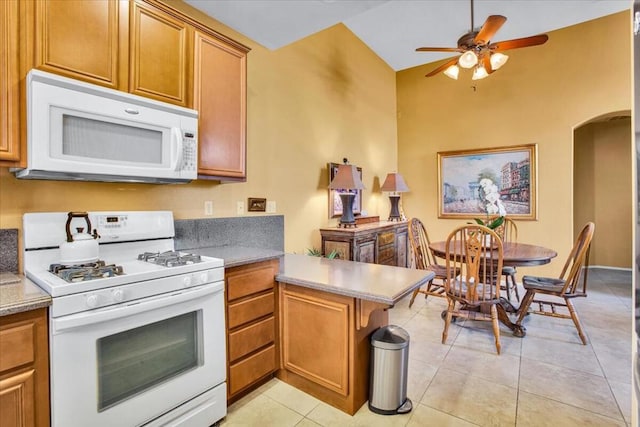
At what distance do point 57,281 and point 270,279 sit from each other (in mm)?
1102

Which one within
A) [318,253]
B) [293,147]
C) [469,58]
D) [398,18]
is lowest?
[318,253]

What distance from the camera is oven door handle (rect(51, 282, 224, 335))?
3.95ft

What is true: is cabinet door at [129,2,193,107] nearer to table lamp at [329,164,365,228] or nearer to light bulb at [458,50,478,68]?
table lamp at [329,164,365,228]

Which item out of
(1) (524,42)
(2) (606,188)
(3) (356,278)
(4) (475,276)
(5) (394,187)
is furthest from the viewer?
(2) (606,188)

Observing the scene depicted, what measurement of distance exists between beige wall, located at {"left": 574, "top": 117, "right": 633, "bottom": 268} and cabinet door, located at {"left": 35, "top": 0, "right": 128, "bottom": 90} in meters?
7.10

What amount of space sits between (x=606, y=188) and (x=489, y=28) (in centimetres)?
494

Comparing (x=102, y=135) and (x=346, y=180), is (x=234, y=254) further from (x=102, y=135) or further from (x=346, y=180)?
(x=346, y=180)

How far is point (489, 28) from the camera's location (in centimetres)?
269

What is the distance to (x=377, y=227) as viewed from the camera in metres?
3.90

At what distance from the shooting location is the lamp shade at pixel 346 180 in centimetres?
356

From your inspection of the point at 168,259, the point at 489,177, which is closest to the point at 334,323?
the point at 168,259

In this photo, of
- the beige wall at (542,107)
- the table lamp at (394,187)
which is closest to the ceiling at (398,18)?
the beige wall at (542,107)

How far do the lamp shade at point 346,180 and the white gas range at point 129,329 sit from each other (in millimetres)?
2048

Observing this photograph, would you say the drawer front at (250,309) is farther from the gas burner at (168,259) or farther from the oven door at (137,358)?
the gas burner at (168,259)
